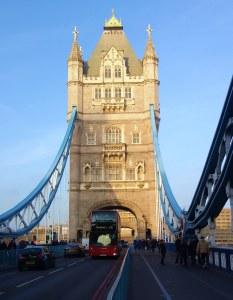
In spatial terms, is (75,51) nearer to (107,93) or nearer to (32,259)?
(107,93)

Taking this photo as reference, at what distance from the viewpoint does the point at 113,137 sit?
77938mm

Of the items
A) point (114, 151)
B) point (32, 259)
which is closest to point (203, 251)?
point (32, 259)

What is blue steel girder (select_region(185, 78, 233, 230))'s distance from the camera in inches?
1076

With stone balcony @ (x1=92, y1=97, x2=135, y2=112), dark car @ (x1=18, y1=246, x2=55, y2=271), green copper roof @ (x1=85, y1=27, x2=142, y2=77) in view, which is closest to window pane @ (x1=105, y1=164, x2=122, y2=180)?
stone balcony @ (x1=92, y1=97, x2=135, y2=112)

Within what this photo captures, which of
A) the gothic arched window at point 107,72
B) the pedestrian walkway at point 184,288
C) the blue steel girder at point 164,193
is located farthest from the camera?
the gothic arched window at point 107,72

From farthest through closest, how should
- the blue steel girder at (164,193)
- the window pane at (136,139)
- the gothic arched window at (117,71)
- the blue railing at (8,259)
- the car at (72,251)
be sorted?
the gothic arched window at (117,71) < the window pane at (136,139) < the blue steel girder at (164,193) < the car at (72,251) < the blue railing at (8,259)

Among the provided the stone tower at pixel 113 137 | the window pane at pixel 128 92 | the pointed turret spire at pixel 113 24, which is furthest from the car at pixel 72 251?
the pointed turret spire at pixel 113 24

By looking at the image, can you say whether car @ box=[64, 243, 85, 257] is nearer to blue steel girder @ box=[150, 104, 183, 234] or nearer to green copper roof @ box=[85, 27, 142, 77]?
blue steel girder @ box=[150, 104, 183, 234]

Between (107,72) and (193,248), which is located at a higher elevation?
(107,72)

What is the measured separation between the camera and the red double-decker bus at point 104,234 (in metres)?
43.0

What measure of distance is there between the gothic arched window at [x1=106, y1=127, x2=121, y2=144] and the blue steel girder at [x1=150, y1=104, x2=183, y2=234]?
5.29 meters

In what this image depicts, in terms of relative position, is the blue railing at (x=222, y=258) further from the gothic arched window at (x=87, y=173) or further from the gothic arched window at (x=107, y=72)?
the gothic arched window at (x=107, y=72)

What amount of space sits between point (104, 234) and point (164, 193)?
1049 inches

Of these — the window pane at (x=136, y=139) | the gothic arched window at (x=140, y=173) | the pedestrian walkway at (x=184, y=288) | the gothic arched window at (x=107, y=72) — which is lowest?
the pedestrian walkway at (x=184, y=288)
